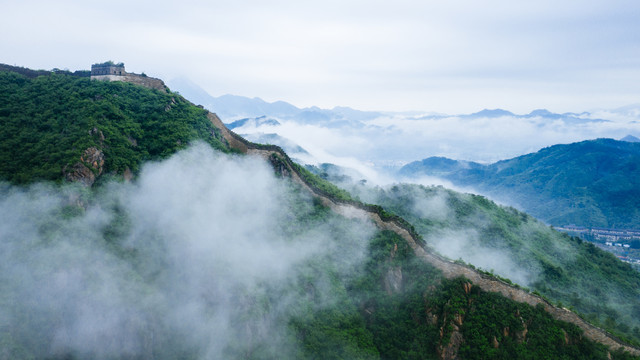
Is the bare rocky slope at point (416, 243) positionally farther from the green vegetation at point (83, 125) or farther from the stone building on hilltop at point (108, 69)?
the stone building on hilltop at point (108, 69)

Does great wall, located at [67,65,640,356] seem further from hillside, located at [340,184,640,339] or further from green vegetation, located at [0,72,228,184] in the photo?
hillside, located at [340,184,640,339]

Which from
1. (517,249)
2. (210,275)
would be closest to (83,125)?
(210,275)

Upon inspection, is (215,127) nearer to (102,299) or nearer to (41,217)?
(41,217)

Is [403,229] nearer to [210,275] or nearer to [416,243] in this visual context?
[416,243]

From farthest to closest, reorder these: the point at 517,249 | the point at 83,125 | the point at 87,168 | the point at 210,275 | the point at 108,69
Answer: the point at 517,249
the point at 108,69
the point at 83,125
the point at 87,168
the point at 210,275

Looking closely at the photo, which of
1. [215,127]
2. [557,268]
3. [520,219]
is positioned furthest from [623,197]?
[215,127]

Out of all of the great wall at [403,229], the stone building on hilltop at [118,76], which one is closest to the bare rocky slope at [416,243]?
the great wall at [403,229]
